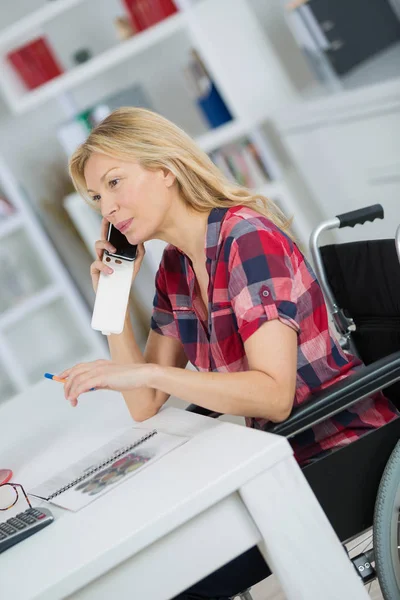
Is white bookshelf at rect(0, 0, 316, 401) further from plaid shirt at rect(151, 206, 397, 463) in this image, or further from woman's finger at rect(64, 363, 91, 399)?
woman's finger at rect(64, 363, 91, 399)

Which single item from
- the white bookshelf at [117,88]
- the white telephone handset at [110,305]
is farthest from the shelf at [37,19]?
the white telephone handset at [110,305]

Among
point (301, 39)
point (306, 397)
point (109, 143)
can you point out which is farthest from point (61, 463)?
point (301, 39)

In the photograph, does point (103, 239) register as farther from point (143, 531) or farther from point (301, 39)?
point (301, 39)

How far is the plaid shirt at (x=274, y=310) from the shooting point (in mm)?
1461

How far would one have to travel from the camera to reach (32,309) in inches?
181

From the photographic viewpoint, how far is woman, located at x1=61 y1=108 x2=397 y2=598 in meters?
1.40

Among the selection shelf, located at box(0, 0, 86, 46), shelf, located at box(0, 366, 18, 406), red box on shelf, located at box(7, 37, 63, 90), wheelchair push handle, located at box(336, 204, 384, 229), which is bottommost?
shelf, located at box(0, 366, 18, 406)

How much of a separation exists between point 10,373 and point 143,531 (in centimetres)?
350

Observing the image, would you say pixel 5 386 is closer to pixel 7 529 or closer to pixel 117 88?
pixel 117 88

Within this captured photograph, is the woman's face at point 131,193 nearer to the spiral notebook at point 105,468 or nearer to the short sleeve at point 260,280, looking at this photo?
the short sleeve at point 260,280

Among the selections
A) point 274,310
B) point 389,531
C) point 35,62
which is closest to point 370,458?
point 389,531

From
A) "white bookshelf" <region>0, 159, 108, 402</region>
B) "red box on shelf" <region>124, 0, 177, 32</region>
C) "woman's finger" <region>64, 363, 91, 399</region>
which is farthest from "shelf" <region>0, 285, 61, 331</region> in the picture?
"woman's finger" <region>64, 363, 91, 399</region>

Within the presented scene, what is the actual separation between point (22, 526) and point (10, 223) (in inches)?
133

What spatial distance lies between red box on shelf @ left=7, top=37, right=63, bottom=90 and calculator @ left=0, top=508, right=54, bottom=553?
129 inches
